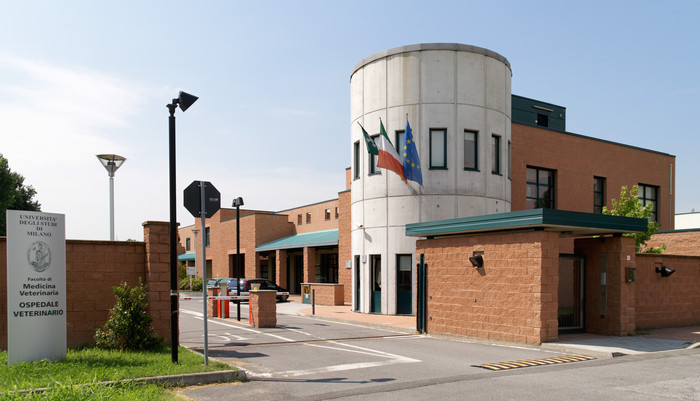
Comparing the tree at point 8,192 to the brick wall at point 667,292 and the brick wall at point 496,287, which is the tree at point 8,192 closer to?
the brick wall at point 496,287

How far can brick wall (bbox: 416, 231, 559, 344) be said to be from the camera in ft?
47.5

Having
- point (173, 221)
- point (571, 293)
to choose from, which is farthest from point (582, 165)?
point (173, 221)

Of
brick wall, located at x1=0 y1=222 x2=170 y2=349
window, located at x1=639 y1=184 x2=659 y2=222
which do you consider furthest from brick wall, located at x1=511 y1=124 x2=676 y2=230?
brick wall, located at x1=0 y1=222 x2=170 y2=349

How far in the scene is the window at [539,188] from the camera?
28141 millimetres

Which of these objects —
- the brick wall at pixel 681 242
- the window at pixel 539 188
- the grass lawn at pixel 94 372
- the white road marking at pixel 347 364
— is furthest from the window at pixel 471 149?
the grass lawn at pixel 94 372

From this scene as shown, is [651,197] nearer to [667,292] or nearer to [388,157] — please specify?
[667,292]

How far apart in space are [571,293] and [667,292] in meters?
4.41

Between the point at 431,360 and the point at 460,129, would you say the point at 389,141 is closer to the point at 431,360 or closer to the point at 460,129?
the point at 460,129

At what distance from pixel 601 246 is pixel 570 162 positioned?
1377 centimetres

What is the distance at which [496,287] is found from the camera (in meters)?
15.6

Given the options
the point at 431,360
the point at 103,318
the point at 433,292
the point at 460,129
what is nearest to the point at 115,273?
the point at 103,318

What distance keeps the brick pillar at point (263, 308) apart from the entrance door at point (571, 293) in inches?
345

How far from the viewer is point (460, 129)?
23.9 metres

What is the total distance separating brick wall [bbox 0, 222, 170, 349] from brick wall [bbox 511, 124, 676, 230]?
18.4 meters
